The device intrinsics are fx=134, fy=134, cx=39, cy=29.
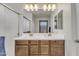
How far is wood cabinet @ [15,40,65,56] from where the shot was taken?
3381 millimetres

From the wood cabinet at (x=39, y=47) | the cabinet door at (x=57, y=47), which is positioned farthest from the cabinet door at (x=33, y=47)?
the cabinet door at (x=57, y=47)

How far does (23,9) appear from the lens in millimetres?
3619

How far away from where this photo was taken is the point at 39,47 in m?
3.45

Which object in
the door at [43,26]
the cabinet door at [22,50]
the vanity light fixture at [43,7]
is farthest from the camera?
the vanity light fixture at [43,7]

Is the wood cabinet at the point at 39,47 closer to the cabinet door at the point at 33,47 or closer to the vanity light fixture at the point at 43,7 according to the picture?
the cabinet door at the point at 33,47

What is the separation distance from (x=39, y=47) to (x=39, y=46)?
30mm

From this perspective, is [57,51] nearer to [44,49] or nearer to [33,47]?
[44,49]

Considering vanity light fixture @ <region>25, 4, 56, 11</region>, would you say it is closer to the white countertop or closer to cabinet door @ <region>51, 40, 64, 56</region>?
the white countertop

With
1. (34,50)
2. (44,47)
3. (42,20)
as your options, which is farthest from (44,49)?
(42,20)

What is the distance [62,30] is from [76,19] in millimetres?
983

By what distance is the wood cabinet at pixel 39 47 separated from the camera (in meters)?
3.38

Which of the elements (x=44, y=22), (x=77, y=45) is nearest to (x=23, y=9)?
(x=44, y=22)

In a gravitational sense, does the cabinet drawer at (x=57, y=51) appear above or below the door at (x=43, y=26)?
below

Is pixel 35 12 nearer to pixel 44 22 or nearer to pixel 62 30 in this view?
pixel 44 22
